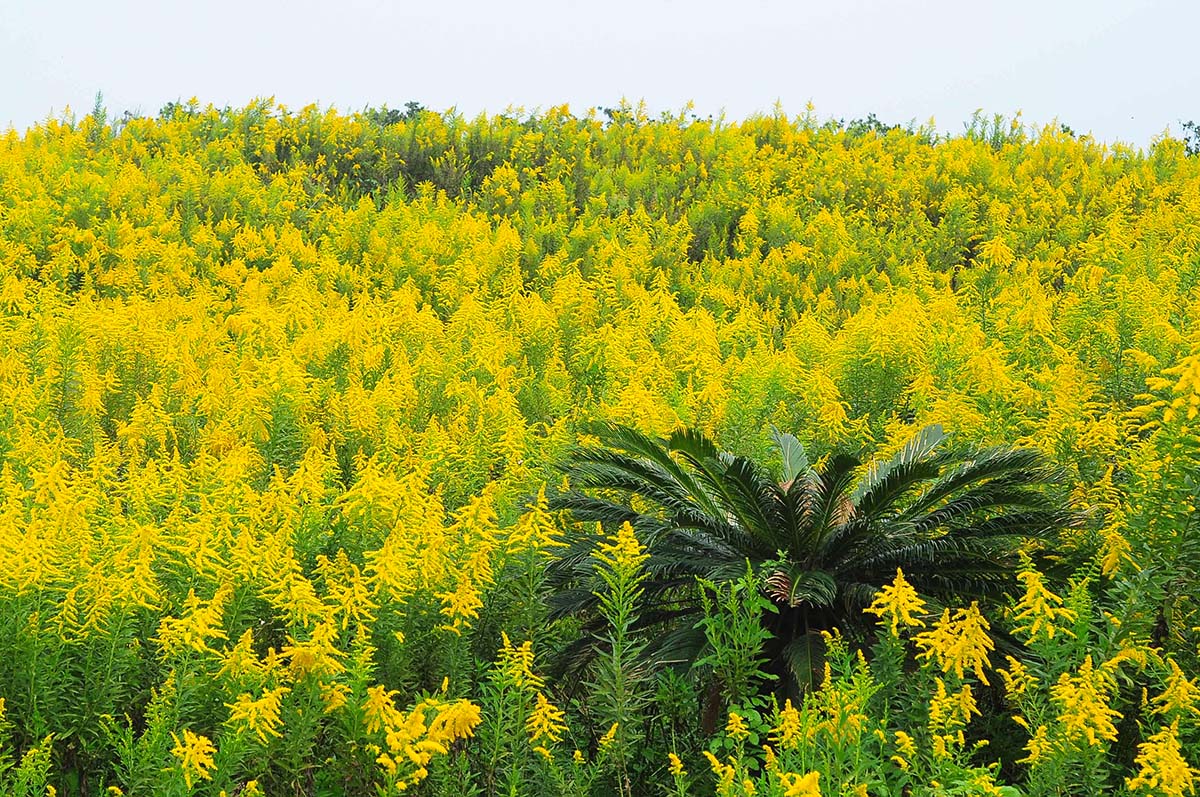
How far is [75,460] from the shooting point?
7.95m

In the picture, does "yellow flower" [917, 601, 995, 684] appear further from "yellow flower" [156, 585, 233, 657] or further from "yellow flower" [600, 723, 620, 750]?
"yellow flower" [156, 585, 233, 657]

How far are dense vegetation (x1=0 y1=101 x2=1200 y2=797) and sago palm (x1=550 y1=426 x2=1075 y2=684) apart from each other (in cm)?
6

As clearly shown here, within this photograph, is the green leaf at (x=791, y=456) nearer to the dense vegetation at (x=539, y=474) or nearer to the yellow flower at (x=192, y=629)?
the dense vegetation at (x=539, y=474)

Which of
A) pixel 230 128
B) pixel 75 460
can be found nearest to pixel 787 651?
pixel 75 460

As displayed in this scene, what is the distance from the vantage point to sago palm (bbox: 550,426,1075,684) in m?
5.59

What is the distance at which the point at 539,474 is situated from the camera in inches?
296

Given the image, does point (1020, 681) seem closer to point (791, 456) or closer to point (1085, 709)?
point (1085, 709)

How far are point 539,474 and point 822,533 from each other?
2.40 m

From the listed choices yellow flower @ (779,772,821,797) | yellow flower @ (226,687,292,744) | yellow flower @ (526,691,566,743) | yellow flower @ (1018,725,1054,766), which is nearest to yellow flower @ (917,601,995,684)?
yellow flower @ (1018,725,1054,766)

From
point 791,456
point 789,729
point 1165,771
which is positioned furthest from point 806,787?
point 791,456

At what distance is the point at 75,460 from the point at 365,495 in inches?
124

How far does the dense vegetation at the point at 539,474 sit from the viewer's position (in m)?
4.34

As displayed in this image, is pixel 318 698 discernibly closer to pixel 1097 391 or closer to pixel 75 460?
pixel 75 460

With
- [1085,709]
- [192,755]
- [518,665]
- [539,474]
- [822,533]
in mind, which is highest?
[539,474]
